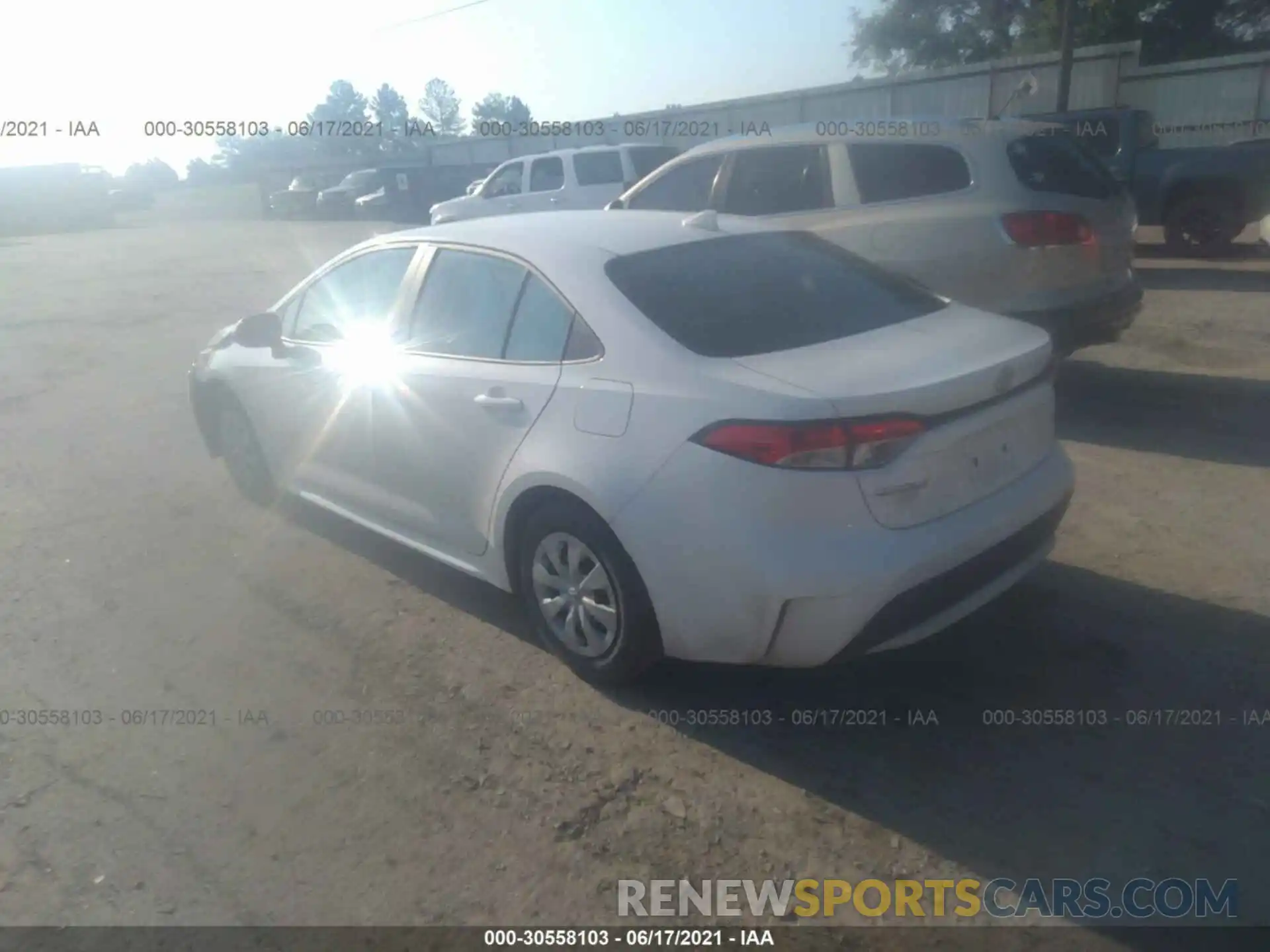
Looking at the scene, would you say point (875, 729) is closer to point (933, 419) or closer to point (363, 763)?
point (933, 419)

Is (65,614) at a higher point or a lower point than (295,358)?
lower

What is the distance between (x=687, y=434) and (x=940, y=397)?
0.77m

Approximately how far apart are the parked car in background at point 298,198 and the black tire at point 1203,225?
30.4m

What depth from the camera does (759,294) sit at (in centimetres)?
385

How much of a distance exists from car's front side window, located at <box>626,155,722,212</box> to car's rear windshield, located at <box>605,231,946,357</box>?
3715 millimetres

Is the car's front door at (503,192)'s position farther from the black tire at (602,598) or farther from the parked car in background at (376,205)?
the black tire at (602,598)

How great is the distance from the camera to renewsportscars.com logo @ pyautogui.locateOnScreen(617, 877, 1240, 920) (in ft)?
8.74

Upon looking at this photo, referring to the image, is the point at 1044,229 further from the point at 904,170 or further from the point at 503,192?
the point at 503,192

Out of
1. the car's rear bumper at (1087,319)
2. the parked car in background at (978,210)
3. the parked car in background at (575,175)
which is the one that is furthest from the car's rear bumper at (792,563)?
the parked car in background at (575,175)

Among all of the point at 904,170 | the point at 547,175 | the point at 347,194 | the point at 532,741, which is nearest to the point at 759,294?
the point at 532,741

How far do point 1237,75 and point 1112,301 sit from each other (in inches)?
689

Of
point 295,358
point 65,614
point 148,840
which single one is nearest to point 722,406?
point 148,840

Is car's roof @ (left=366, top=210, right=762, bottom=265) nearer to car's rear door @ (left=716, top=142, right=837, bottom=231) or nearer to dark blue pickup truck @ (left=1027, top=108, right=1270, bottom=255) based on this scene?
Answer: car's rear door @ (left=716, top=142, right=837, bottom=231)

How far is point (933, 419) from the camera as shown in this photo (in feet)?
10.4
